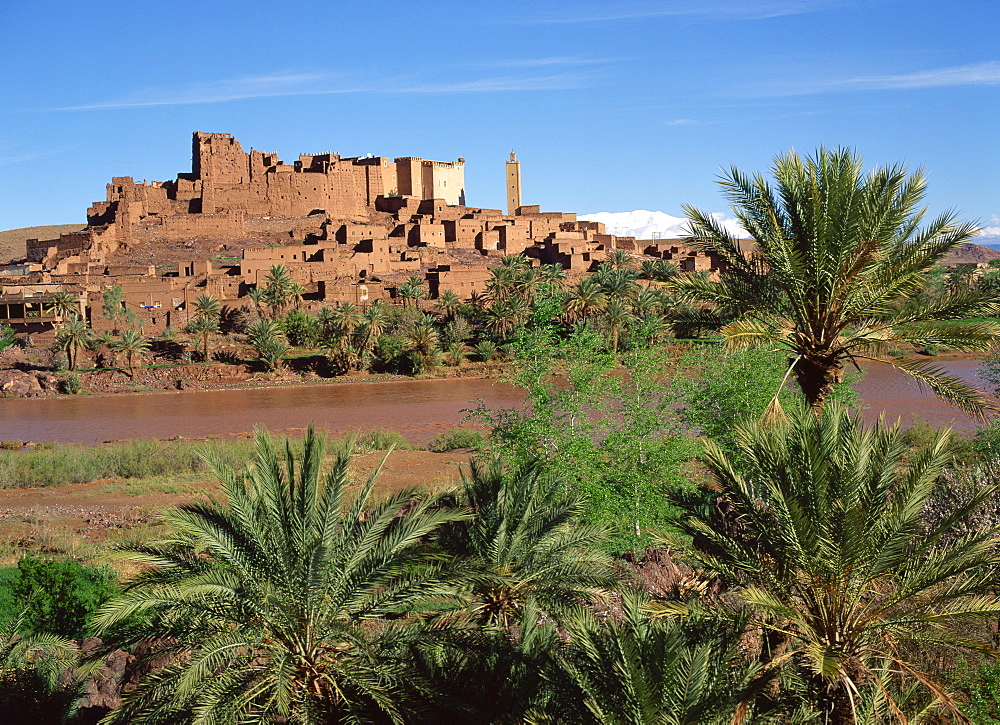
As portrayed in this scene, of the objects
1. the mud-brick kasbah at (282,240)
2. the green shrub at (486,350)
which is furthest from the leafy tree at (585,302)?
the mud-brick kasbah at (282,240)

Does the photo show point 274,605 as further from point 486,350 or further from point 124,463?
point 486,350

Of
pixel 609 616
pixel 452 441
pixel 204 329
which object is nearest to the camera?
pixel 609 616

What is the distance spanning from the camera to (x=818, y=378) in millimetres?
8953

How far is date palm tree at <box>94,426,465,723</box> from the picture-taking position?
22.3ft

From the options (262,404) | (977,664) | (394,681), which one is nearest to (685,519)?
(394,681)

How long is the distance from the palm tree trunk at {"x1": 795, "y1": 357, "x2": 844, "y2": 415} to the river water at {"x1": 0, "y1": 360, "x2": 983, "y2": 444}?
791 inches

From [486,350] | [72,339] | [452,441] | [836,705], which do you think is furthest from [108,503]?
[486,350]

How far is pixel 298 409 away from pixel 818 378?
30089mm

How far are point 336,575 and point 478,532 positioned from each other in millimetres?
2499

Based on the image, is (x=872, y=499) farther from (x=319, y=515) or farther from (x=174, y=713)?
(x=174, y=713)

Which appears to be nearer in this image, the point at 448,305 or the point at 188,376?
the point at 188,376

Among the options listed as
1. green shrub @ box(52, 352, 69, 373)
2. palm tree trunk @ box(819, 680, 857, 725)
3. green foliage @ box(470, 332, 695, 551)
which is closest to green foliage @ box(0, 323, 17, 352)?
green shrub @ box(52, 352, 69, 373)

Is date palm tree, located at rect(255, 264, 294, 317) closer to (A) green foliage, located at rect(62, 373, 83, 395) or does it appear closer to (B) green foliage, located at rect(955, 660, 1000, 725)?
(A) green foliage, located at rect(62, 373, 83, 395)

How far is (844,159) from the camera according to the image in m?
8.87
